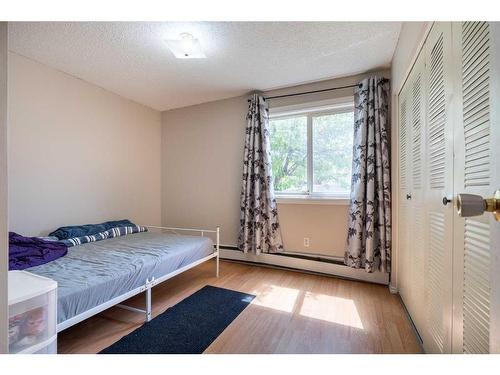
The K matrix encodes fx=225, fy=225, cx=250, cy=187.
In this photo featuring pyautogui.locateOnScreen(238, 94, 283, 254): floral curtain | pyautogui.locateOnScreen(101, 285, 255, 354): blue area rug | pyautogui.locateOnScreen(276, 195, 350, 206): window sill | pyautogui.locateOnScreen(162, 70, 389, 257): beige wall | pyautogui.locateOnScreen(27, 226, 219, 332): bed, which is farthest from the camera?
pyautogui.locateOnScreen(238, 94, 283, 254): floral curtain

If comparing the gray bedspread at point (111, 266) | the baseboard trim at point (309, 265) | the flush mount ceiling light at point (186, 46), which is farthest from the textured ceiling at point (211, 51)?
the baseboard trim at point (309, 265)

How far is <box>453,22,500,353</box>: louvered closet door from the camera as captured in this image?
0.63 m

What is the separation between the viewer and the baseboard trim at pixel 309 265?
242cm

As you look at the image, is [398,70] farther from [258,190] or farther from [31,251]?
[31,251]

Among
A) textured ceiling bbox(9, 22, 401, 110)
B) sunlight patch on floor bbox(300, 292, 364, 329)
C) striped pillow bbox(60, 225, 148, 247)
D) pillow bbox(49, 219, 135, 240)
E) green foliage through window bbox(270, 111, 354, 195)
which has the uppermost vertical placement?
textured ceiling bbox(9, 22, 401, 110)

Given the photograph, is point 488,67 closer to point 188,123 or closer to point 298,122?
point 298,122

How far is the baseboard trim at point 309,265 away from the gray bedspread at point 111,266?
26.9 inches

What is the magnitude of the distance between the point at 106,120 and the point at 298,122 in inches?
97.5

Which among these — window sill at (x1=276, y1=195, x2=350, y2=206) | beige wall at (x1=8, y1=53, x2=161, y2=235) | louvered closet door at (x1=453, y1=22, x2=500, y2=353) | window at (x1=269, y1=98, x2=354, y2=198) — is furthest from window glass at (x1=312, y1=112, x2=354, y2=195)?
beige wall at (x1=8, y1=53, x2=161, y2=235)

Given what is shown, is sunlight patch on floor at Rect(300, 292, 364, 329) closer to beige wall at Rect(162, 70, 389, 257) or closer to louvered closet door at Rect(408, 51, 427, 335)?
louvered closet door at Rect(408, 51, 427, 335)

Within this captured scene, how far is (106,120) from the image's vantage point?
2893 millimetres

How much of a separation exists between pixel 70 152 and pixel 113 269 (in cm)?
170

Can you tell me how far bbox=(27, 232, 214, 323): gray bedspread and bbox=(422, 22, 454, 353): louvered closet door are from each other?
187cm
